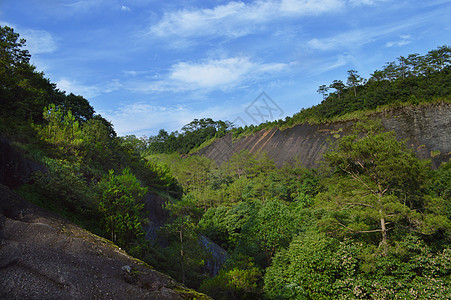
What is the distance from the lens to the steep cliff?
3123 centimetres

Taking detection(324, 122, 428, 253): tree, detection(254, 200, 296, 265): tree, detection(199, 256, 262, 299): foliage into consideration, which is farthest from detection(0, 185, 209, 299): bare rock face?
detection(254, 200, 296, 265): tree

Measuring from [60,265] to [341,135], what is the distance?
39735mm

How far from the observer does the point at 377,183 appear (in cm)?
1656

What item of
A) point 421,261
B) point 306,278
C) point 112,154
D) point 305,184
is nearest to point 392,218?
point 421,261

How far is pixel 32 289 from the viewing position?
554 cm

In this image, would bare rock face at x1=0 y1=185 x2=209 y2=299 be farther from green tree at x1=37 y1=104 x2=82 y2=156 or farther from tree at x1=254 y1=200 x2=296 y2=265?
tree at x1=254 y1=200 x2=296 y2=265

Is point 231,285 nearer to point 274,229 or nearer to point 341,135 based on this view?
point 274,229

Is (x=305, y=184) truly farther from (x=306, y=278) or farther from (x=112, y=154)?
(x=112, y=154)

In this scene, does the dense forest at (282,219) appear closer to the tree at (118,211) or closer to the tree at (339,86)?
the tree at (118,211)

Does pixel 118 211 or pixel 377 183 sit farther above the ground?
pixel 118 211

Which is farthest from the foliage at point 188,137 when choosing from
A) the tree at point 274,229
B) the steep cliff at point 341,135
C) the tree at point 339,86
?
the tree at point 274,229

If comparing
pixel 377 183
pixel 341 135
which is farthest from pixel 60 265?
pixel 341 135

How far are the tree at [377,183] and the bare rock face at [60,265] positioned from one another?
1141 centimetres

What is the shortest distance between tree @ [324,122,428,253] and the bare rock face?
11.4 metres
